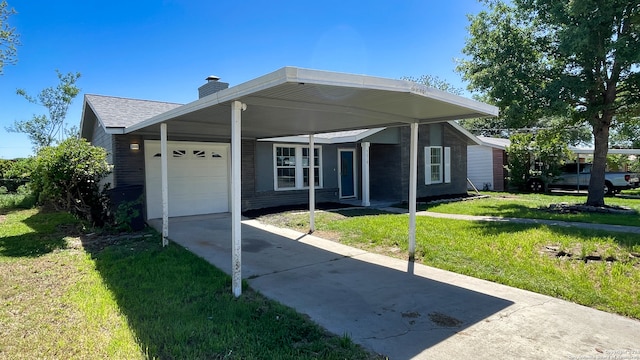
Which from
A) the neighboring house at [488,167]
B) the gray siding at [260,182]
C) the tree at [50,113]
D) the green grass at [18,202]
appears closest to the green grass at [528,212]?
the gray siding at [260,182]

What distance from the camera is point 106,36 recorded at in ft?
43.6

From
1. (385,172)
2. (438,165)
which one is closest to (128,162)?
(385,172)

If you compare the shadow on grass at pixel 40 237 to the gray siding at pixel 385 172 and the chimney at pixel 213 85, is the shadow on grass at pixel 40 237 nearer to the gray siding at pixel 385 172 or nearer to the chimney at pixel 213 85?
the chimney at pixel 213 85

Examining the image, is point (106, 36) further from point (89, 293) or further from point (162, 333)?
point (162, 333)

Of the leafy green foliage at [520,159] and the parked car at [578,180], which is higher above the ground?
the leafy green foliage at [520,159]

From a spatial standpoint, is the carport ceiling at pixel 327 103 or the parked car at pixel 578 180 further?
the parked car at pixel 578 180

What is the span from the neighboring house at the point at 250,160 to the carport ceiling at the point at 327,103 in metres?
0.19

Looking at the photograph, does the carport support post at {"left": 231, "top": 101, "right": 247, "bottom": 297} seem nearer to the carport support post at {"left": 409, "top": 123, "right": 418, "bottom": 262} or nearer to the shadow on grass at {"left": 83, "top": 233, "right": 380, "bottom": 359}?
the shadow on grass at {"left": 83, "top": 233, "right": 380, "bottom": 359}

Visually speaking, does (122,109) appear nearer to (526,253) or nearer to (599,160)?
(526,253)

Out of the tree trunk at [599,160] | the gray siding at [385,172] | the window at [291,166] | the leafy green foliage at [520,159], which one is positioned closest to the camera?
the tree trunk at [599,160]

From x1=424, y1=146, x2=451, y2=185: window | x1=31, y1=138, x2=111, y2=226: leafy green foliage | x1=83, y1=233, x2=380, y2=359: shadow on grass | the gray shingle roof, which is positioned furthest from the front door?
x1=83, y1=233, x2=380, y2=359: shadow on grass

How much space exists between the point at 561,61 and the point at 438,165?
6197mm

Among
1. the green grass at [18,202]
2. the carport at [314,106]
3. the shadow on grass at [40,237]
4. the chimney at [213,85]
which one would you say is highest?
the chimney at [213,85]

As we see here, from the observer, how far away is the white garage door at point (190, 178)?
32.4 ft
